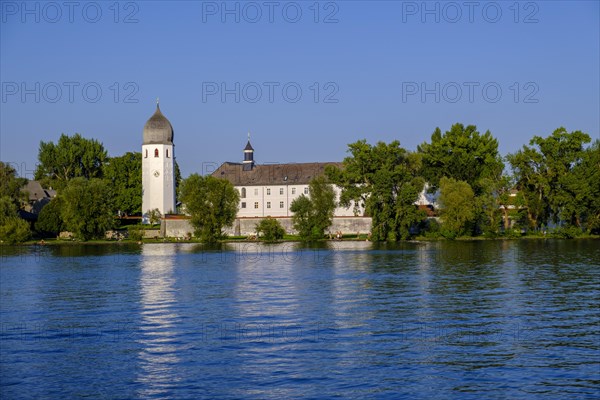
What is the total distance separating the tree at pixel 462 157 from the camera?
94.9 m

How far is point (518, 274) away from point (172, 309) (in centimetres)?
2055

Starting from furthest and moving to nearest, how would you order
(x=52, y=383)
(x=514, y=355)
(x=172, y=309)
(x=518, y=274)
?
1. (x=518, y=274)
2. (x=172, y=309)
3. (x=514, y=355)
4. (x=52, y=383)

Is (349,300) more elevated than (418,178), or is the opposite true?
(418,178)

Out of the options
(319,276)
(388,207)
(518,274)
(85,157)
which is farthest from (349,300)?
(85,157)

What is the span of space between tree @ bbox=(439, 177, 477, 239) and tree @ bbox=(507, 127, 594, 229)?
658 centimetres

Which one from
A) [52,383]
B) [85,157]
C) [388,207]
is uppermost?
[85,157]

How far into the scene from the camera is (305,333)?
26.3 meters

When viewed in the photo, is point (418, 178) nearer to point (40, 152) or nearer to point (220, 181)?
point (220, 181)

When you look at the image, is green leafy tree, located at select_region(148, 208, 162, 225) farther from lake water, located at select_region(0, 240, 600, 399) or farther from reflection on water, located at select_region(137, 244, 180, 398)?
reflection on water, located at select_region(137, 244, 180, 398)

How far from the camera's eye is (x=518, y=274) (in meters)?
44.8

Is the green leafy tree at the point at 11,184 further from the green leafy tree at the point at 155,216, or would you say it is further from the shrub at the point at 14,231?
the green leafy tree at the point at 155,216

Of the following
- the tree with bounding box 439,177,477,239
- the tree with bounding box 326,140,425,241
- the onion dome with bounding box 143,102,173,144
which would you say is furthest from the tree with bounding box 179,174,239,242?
the onion dome with bounding box 143,102,173,144

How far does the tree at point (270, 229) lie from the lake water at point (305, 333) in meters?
38.7

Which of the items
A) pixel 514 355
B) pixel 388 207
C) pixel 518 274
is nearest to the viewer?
pixel 514 355
